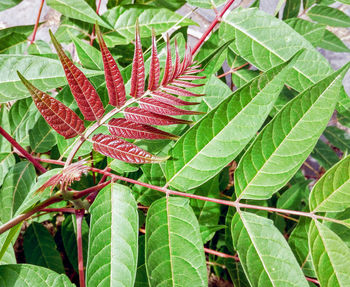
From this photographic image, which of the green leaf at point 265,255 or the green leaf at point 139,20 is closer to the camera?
the green leaf at point 265,255

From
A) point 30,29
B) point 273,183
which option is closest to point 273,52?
point 273,183

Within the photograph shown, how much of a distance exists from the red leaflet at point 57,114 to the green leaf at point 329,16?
104 cm

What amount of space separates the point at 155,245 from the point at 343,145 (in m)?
1.08

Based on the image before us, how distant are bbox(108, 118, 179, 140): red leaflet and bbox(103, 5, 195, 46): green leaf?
44cm

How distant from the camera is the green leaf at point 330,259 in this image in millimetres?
626

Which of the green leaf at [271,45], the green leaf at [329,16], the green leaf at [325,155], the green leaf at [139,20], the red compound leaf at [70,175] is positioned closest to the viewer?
the red compound leaf at [70,175]

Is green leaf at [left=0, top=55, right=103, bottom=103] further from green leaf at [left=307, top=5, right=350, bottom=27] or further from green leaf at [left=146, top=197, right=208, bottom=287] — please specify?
green leaf at [left=307, top=5, right=350, bottom=27]

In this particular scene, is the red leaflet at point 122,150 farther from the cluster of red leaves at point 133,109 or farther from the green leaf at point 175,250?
the green leaf at point 175,250

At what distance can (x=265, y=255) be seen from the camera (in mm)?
630

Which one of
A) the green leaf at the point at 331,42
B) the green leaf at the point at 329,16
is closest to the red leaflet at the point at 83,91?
the green leaf at the point at 329,16

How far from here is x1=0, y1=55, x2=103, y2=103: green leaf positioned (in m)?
0.69

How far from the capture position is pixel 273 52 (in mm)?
824

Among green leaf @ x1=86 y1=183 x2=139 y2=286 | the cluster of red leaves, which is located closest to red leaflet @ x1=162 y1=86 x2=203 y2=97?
the cluster of red leaves

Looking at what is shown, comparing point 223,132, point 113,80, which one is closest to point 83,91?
point 113,80
